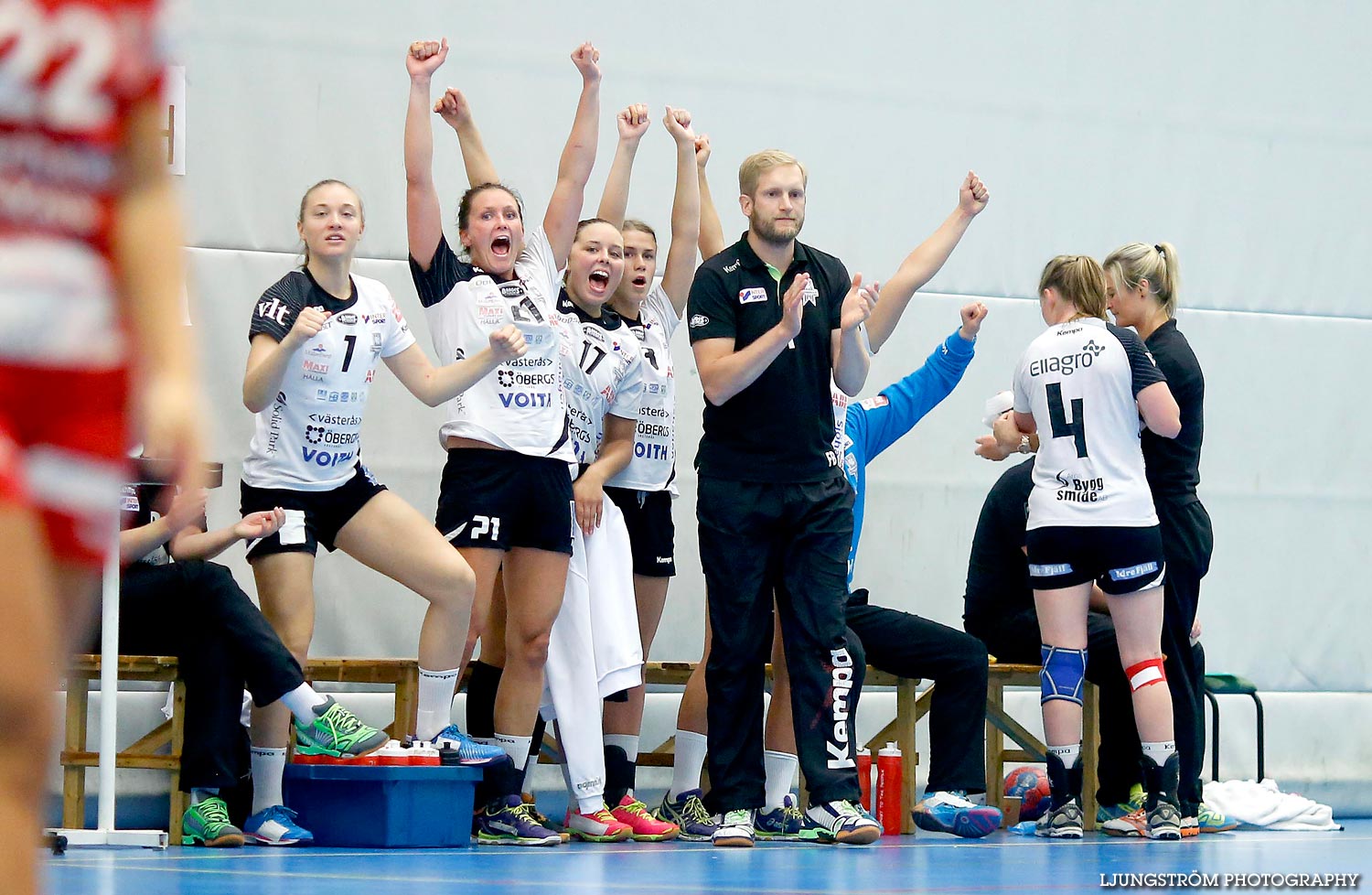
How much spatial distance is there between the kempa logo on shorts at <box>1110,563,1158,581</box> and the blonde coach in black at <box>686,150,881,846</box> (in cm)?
94

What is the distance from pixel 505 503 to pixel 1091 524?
1.84 m

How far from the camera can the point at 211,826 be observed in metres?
4.39

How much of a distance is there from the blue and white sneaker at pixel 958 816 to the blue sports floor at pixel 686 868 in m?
0.24

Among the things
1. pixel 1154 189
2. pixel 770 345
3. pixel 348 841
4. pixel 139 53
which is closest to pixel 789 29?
pixel 1154 189

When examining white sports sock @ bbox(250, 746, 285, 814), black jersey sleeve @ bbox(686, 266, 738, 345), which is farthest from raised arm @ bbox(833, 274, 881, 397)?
white sports sock @ bbox(250, 746, 285, 814)

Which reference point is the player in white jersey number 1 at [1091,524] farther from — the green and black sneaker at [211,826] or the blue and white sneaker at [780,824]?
the green and black sneaker at [211,826]

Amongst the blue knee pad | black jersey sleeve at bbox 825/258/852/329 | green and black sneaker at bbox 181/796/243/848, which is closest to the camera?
green and black sneaker at bbox 181/796/243/848

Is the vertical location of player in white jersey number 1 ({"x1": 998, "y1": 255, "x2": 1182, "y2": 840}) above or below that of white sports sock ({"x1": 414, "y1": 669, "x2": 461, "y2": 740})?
above

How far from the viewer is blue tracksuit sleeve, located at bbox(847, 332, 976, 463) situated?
576 centimetres

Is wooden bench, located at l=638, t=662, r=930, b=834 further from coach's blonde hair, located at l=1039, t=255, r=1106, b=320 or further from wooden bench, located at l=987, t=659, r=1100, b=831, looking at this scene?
coach's blonde hair, located at l=1039, t=255, r=1106, b=320

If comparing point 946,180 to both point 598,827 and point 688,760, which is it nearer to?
point 688,760

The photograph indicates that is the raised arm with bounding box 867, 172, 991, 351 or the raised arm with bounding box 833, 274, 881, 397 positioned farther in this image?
the raised arm with bounding box 867, 172, 991, 351

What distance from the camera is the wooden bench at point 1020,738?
582cm

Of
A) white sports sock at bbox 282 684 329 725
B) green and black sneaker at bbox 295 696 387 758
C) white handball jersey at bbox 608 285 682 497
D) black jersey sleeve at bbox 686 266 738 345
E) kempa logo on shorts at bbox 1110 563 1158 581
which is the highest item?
black jersey sleeve at bbox 686 266 738 345
